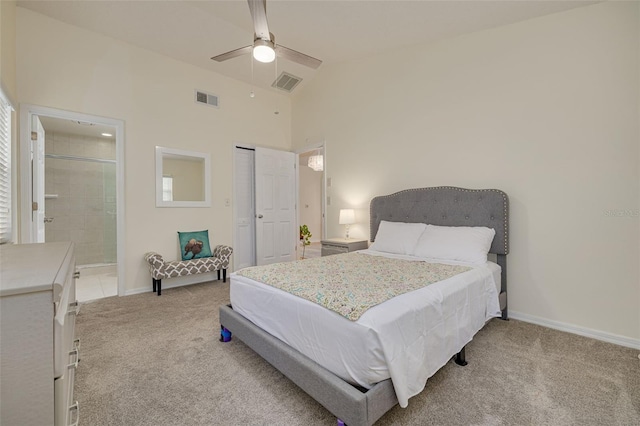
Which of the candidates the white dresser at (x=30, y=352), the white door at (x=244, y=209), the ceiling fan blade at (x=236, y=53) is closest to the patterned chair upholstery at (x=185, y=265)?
the white door at (x=244, y=209)

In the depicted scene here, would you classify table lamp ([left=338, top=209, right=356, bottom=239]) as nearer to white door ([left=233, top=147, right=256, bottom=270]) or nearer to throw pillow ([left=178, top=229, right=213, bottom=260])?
white door ([left=233, top=147, right=256, bottom=270])

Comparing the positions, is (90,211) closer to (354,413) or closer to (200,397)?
(200,397)

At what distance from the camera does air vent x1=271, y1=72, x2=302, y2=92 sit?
471 centimetres

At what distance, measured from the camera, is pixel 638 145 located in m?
2.21

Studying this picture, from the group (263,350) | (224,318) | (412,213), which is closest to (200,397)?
(263,350)

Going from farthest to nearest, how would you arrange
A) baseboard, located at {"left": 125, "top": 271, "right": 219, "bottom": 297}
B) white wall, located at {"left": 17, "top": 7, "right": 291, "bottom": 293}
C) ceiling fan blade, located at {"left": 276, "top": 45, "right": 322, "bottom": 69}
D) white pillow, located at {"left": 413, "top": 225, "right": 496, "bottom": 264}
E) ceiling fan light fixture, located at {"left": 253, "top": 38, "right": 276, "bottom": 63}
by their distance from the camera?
baseboard, located at {"left": 125, "top": 271, "right": 219, "bottom": 297}
white wall, located at {"left": 17, "top": 7, "right": 291, "bottom": 293}
white pillow, located at {"left": 413, "top": 225, "right": 496, "bottom": 264}
ceiling fan blade, located at {"left": 276, "top": 45, "right": 322, "bottom": 69}
ceiling fan light fixture, located at {"left": 253, "top": 38, "right": 276, "bottom": 63}

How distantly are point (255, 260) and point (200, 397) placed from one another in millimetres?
3411

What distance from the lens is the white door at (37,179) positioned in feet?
10.0

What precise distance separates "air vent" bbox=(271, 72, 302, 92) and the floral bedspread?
336 centimetres

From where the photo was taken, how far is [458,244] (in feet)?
9.11

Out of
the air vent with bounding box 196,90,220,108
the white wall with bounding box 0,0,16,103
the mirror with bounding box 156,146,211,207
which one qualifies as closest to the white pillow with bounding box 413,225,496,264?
the mirror with bounding box 156,146,211,207

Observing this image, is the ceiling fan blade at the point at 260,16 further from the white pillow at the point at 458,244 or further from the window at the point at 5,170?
the white pillow at the point at 458,244

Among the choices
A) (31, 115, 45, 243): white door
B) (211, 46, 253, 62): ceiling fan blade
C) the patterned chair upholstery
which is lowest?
the patterned chair upholstery

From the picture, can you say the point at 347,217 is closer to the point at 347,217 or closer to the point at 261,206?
the point at 347,217
